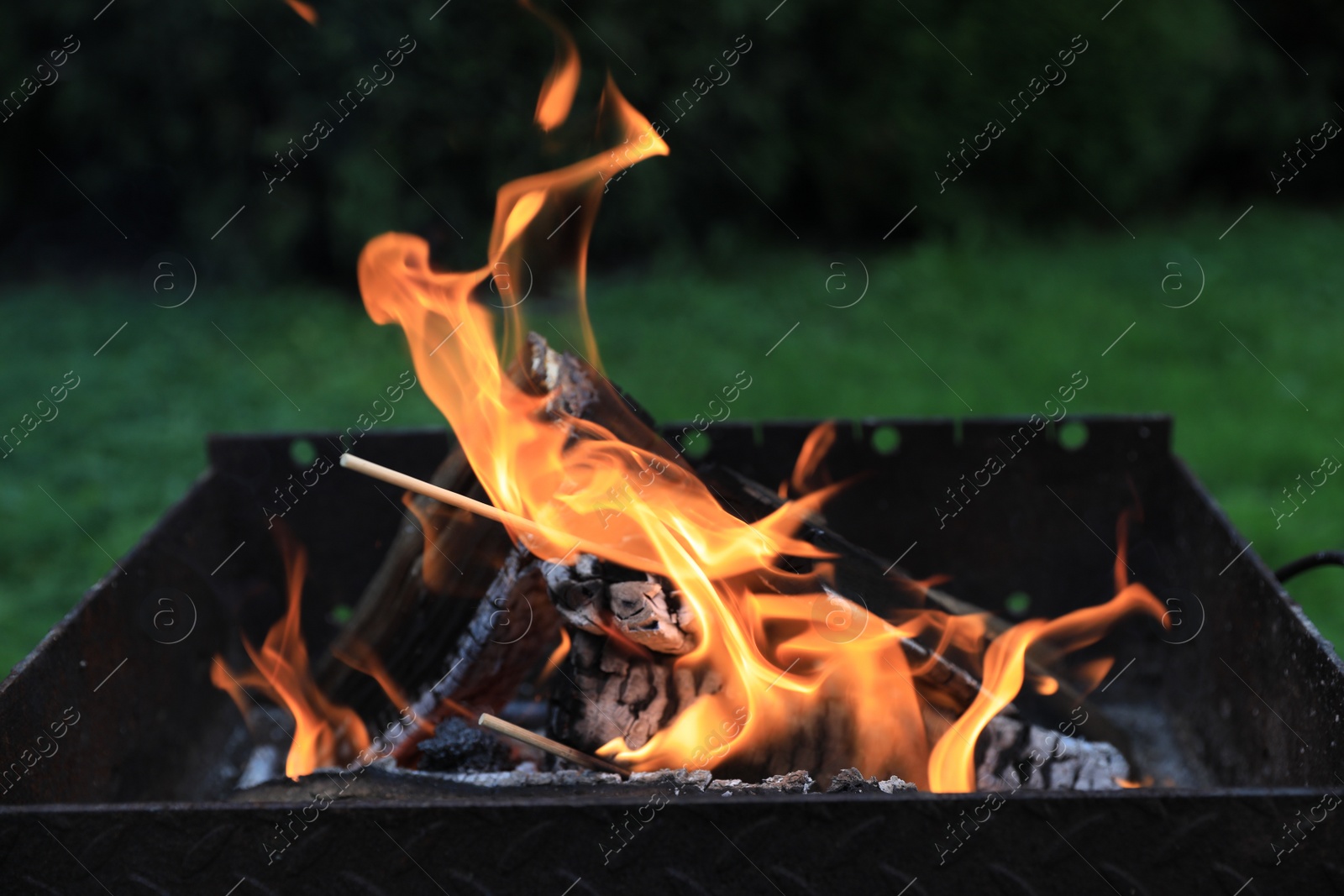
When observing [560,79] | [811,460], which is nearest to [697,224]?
[560,79]

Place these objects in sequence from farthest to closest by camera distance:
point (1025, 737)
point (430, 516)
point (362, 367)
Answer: point (362, 367)
point (430, 516)
point (1025, 737)

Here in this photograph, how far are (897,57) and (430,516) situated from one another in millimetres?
4701

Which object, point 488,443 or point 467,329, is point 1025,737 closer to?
point 488,443

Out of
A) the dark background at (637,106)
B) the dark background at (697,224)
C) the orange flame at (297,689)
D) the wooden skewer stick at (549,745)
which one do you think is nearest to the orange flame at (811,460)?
the wooden skewer stick at (549,745)

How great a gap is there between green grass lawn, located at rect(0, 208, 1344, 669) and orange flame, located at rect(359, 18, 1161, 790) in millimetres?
1944

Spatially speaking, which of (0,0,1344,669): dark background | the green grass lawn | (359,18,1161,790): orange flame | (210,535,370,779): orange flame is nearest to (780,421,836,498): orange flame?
(359,18,1161,790): orange flame

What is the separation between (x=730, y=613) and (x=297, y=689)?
42.7 inches

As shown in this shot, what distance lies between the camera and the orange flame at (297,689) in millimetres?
2320

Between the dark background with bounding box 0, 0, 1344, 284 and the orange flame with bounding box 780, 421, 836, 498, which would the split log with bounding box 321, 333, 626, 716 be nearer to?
the orange flame with bounding box 780, 421, 836, 498

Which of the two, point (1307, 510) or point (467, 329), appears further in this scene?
point (1307, 510)

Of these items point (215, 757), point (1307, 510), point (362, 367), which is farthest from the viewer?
point (362, 367)

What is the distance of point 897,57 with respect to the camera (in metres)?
6.04

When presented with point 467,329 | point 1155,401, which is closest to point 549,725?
point 467,329

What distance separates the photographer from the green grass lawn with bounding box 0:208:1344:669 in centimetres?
406
